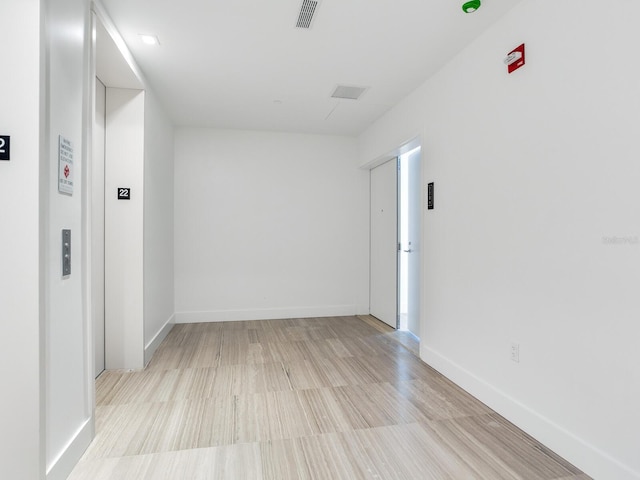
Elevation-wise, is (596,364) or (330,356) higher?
(596,364)

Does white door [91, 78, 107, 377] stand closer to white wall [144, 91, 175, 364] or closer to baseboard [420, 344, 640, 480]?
white wall [144, 91, 175, 364]

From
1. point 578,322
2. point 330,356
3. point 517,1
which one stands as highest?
point 517,1

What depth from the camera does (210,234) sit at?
4953 millimetres

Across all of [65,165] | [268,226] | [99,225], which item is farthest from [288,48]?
[268,226]

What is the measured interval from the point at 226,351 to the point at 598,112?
3531 mm

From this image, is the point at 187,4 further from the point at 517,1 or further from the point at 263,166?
the point at 263,166

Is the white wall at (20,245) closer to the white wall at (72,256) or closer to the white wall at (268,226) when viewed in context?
the white wall at (72,256)

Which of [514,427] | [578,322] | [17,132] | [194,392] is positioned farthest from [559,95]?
[194,392]

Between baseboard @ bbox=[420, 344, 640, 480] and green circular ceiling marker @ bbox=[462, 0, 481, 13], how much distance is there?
8.21 feet

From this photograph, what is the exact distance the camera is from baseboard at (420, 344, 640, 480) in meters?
1.71

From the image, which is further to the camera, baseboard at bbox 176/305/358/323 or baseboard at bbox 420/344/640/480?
baseboard at bbox 176/305/358/323

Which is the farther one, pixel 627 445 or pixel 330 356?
pixel 330 356

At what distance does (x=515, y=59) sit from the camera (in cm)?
225

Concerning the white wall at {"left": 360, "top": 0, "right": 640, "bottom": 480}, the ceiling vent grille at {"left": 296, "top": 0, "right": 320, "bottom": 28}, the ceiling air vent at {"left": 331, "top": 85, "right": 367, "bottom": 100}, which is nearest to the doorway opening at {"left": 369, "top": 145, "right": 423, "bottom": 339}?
the ceiling air vent at {"left": 331, "top": 85, "right": 367, "bottom": 100}
